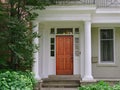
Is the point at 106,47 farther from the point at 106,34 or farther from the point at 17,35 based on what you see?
the point at 17,35

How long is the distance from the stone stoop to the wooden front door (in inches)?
21.7

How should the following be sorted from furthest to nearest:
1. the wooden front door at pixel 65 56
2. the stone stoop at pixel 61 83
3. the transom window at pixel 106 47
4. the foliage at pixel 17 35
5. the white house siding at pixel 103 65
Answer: the transom window at pixel 106 47
the white house siding at pixel 103 65
the wooden front door at pixel 65 56
the stone stoop at pixel 61 83
the foliage at pixel 17 35

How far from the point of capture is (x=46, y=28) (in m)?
16.9

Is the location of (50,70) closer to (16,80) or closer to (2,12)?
(2,12)

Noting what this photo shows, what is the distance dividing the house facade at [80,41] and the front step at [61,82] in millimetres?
440

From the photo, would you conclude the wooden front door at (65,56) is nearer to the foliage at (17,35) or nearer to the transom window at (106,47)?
the transom window at (106,47)

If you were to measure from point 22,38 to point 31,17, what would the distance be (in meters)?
1.30

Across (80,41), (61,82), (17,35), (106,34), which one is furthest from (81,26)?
(17,35)

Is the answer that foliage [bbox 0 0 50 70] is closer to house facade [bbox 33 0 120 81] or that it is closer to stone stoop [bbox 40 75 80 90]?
house facade [bbox 33 0 120 81]

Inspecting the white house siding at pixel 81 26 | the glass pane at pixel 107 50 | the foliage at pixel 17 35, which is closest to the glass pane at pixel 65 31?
the white house siding at pixel 81 26

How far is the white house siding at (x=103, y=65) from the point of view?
17031 mm

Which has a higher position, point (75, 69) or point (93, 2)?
point (93, 2)

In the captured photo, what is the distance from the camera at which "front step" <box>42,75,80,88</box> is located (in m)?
15.6

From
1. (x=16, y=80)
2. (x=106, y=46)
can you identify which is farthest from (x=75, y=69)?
(x=16, y=80)
